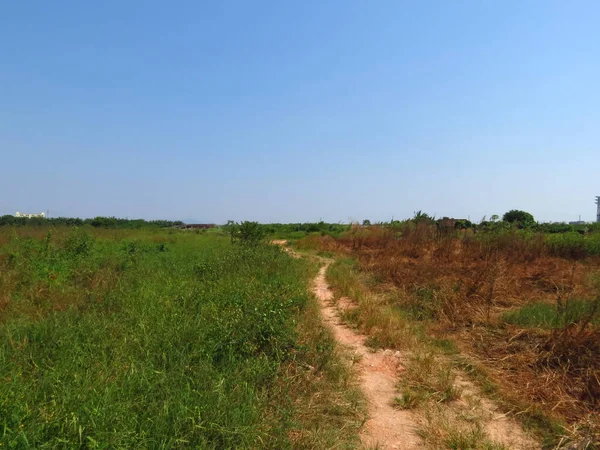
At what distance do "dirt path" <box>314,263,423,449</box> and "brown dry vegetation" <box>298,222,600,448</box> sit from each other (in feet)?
3.24

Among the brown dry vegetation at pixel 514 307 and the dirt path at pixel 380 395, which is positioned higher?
the brown dry vegetation at pixel 514 307

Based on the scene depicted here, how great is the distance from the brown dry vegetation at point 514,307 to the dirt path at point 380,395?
0.99 meters

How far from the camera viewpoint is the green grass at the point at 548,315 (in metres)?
4.54

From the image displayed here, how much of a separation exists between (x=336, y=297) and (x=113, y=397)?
518 cm

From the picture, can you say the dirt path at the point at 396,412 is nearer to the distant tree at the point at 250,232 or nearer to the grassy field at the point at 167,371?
the grassy field at the point at 167,371

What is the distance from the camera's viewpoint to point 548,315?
5266 mm

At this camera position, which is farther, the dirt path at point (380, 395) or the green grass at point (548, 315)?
the green grass at point (548, 315)

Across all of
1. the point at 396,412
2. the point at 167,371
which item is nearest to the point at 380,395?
the point at 396,412

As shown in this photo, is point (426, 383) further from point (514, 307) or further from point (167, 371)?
point (514, 307)

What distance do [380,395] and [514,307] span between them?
404 centimetres

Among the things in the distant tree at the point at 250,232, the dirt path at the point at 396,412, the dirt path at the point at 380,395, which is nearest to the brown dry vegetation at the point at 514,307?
the dirt path at the point at 396,412

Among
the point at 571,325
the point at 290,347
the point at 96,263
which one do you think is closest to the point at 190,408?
the point at 290,347

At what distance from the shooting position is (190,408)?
2439 mm

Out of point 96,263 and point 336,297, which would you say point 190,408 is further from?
point 96,263
